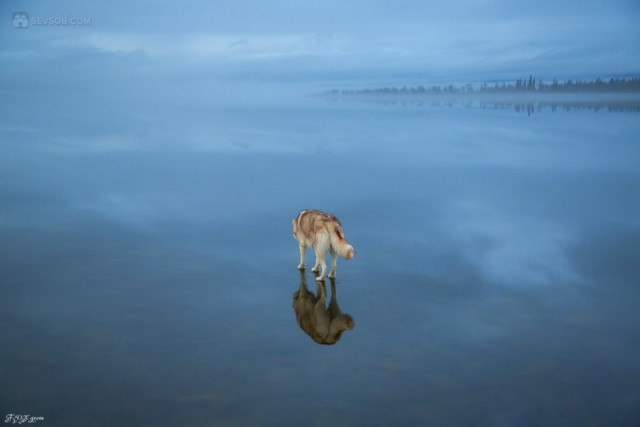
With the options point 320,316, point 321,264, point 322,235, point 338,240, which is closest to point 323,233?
point 322,235

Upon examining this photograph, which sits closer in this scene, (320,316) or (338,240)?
(320,316)

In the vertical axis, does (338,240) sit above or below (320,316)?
above

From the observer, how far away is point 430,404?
9.46 metres

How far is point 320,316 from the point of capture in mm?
12656

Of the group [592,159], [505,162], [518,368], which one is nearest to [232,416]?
[518,368]

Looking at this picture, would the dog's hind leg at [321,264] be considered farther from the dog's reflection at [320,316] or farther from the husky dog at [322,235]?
the dog's reflection at [320,316]

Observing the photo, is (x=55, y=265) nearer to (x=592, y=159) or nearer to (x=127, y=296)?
(x=127, y=296)

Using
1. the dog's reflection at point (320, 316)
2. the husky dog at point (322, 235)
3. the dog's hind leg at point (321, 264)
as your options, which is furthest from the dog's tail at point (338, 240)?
the dog's reflection at point (320, 316)

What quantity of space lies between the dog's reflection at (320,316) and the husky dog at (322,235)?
31.2 inches

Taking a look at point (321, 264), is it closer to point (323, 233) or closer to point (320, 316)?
point (323, 233)

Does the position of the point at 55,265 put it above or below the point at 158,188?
below

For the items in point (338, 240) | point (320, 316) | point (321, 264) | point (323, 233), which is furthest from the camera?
point (321, 264)

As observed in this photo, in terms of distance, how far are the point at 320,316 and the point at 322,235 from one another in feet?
5.52

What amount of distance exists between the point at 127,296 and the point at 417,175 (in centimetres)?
2193
